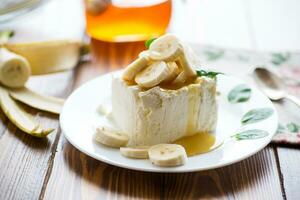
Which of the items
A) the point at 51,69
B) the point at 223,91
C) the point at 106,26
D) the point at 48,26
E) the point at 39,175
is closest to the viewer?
the point at 39,175

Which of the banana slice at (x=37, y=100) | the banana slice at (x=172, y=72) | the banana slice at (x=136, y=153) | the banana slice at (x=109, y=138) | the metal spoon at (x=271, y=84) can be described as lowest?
the metal spoon at (x=271, y=84)

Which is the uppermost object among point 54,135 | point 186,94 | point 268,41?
point 186,94

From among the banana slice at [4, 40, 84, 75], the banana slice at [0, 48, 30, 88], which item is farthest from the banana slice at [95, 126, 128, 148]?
the banana slice at [4, 40, 84, 75]

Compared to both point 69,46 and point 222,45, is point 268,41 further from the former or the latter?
point 69,46

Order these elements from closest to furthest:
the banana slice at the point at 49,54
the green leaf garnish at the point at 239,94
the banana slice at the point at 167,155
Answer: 1. the banana slice at the point at 167,155
2. the green leaf garnish at the point at 239,94
3. the banana slice at the point at 49,54

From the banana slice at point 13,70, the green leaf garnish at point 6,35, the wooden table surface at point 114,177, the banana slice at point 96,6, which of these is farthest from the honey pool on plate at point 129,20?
the wooden table surface at point 114,177

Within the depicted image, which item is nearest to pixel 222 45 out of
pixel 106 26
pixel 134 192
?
pixel 106 26

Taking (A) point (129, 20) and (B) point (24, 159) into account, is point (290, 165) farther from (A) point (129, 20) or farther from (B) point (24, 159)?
(A) point (129, 20)

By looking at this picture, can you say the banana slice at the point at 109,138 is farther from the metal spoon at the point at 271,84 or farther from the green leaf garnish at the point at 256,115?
the metal spoon at the point at 271,84
